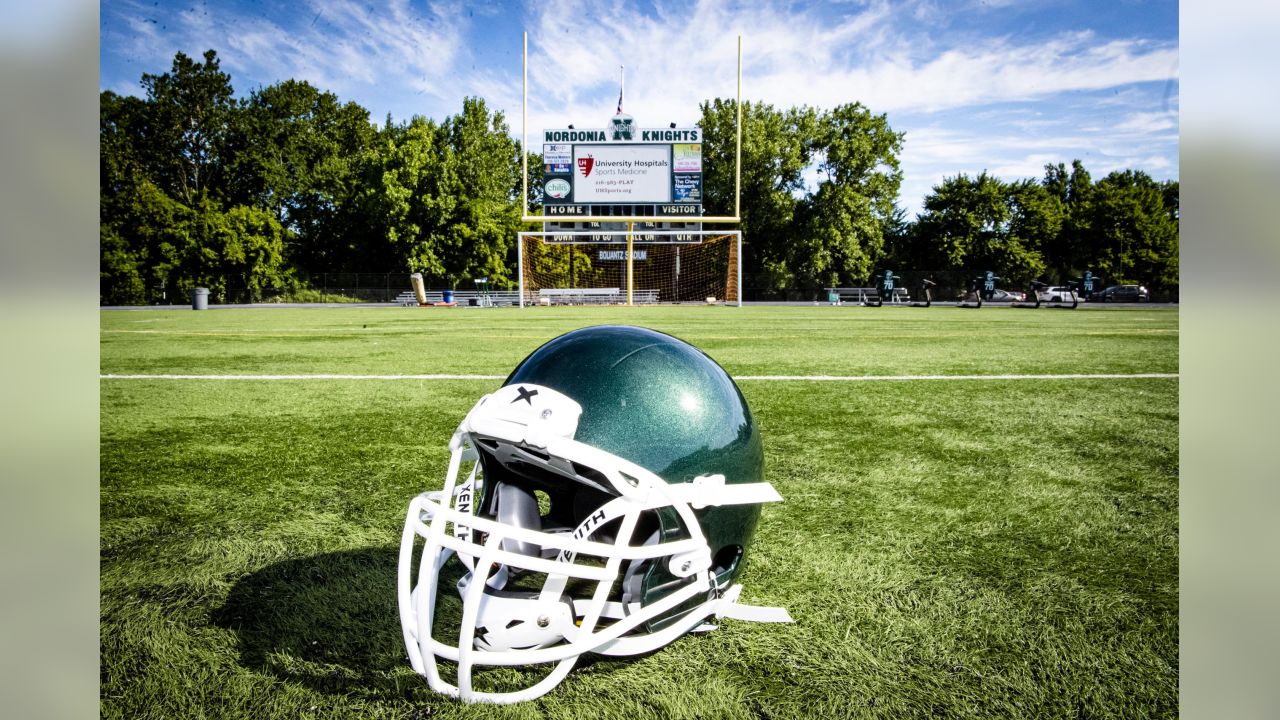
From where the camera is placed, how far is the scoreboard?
25906 mm

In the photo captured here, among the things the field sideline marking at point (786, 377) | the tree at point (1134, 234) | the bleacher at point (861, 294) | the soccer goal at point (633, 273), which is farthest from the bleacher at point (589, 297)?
the tree at point (1134, 234)

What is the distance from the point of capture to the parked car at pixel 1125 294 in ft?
132

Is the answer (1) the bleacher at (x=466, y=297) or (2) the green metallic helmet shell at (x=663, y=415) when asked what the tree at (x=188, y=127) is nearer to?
(1) the bleacher at (x=466, y=297)

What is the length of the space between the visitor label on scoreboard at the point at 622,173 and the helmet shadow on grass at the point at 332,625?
24.9 m

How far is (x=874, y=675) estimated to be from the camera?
152 cm

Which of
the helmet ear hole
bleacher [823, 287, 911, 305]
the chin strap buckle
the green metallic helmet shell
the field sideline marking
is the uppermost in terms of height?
bleacher [823, 287, 911, 305]

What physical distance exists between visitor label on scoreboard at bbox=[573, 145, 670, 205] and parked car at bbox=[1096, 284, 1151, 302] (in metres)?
29.7

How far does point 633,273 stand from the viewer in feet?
114

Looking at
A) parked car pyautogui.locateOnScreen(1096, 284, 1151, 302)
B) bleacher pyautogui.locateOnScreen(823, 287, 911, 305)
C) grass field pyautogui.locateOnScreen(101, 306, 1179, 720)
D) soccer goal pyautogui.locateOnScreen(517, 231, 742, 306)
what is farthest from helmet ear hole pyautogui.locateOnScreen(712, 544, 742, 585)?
parked car pyautogui.locateOnScreen(1096, 284, 1151, 302)

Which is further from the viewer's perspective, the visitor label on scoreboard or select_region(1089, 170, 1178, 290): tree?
select_region(1089, 170, 1178, 290): tree

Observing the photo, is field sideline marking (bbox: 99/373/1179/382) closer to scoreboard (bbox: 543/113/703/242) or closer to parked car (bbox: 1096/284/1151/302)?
scoreboard (bbox: 543/113/703/242)

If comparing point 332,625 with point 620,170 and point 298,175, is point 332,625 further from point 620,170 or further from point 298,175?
point 298,175

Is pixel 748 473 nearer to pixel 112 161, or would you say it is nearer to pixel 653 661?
pixel 653 661
